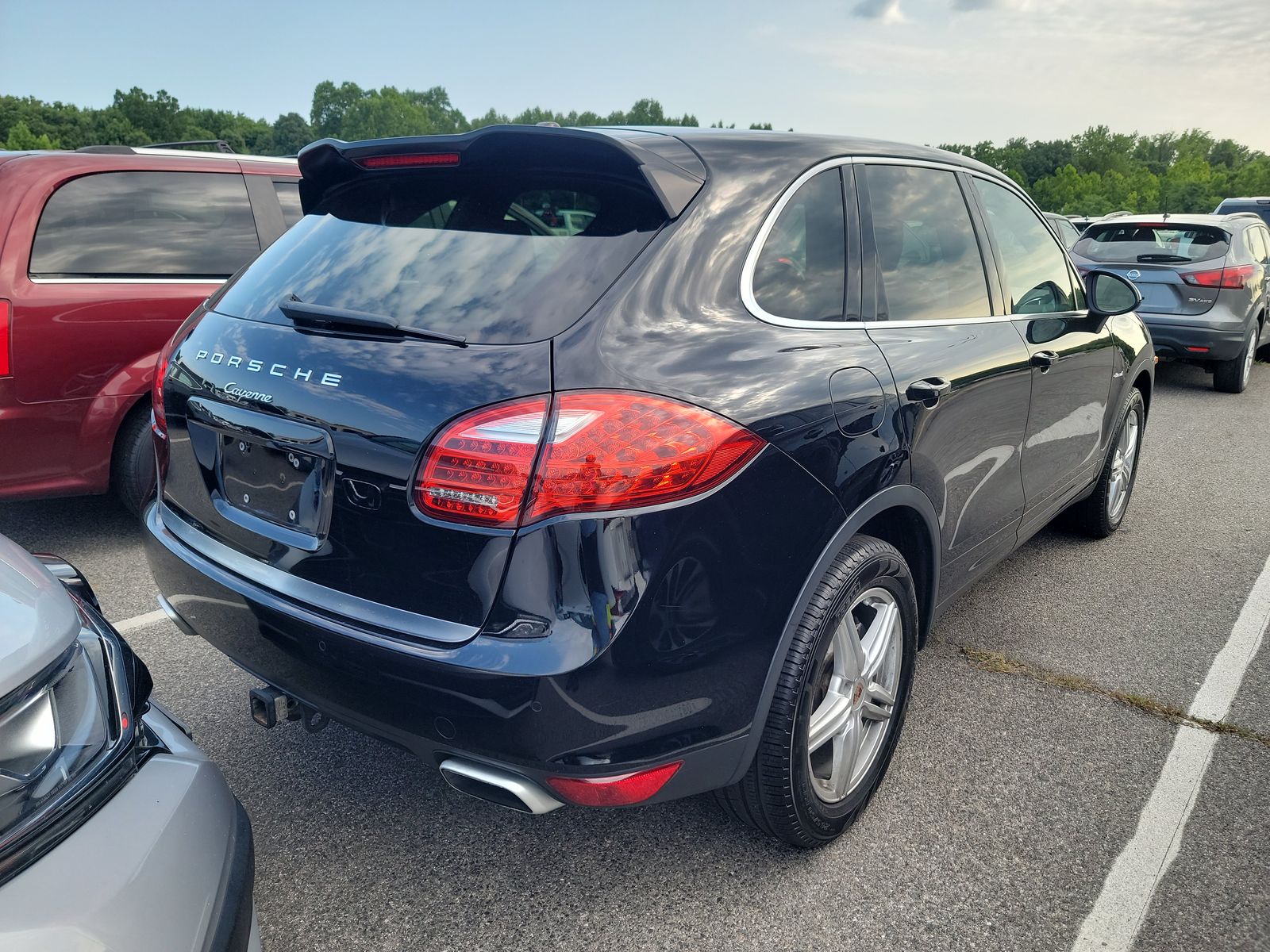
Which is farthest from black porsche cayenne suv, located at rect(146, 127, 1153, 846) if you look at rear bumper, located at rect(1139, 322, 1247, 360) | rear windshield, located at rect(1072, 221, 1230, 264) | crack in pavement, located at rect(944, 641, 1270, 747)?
rear windshield, located at rect(1072, 221, 1230, 264)

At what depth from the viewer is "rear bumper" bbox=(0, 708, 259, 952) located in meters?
1.24

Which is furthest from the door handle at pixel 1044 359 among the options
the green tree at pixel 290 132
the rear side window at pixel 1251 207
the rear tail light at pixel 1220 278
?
the green tree at pixel 290 132

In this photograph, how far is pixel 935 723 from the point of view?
10.3 ft

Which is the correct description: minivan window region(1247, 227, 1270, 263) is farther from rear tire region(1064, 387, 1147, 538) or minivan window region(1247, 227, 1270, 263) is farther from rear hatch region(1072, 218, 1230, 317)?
rear tire region(1064, 387, 1147, 538)

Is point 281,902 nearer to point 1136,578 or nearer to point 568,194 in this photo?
point 568,194

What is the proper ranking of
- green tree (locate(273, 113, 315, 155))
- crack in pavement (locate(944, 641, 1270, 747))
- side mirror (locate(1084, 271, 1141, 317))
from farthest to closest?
green tree (locate(273, 113, 315, 155)), side mirror (locate(1084, 271, 1141, 317)), crack in pavement (locate(944, 641, 1270, 747))

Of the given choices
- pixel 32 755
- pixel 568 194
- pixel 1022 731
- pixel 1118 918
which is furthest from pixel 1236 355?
pixel 32 755

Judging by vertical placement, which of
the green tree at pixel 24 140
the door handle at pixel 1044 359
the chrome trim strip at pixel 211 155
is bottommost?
the door handle at pixel 1044 359

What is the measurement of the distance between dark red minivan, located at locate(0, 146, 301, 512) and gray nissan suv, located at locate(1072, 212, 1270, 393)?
305 inches

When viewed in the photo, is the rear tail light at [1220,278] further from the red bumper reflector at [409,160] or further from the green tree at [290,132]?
the green tree at [290,132]

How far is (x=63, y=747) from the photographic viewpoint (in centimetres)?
146

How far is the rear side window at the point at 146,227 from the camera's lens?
4.32 metres

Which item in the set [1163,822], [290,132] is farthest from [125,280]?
[290,132]

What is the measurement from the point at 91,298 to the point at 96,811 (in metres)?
3.52
